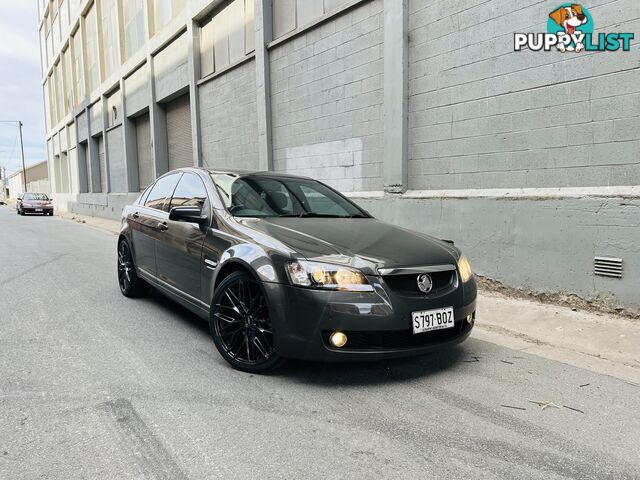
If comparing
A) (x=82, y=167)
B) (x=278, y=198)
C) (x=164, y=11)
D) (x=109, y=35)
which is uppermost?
(x=109, y=35)

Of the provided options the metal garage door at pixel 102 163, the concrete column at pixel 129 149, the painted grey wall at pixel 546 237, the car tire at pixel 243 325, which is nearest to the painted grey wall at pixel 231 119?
the painted grey wall at pixel 546 237

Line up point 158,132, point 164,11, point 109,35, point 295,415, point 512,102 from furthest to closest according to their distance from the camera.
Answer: point 109,35, point 158,132, point 164,11, point 512,102, point 295,415

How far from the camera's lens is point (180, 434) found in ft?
8.60

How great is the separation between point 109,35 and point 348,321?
25392mm

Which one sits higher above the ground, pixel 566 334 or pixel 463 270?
pixel 463 270

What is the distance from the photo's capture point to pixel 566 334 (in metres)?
4.51

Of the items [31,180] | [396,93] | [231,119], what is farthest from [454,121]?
[31,180]

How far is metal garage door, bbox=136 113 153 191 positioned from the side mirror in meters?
16.3

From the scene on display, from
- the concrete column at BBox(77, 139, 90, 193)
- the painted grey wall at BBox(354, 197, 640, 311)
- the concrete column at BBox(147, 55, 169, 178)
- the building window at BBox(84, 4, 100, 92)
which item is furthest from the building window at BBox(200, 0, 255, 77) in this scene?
the concrete column at BBox(77, 139, 90, 193)

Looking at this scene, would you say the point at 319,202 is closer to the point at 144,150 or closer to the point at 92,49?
the point at 144,150

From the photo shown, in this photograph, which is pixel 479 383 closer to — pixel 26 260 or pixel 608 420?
pixel 608 420

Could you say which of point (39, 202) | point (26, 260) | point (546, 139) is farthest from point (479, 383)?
point (39, 202)

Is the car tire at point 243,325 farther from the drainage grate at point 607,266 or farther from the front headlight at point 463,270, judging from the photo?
the drainage grate at point 607,266

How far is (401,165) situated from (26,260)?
7.16 meters
